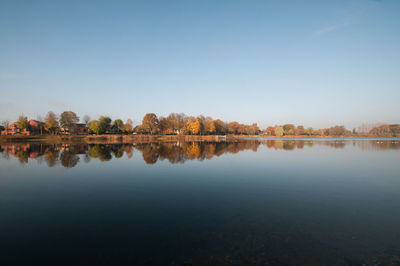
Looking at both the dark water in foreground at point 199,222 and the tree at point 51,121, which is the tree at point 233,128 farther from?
the dark water in foreground at point 199,222

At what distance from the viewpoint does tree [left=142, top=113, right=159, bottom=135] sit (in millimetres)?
112938

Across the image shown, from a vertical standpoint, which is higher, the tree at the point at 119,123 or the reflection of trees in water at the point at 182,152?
the tree at the point at 119,123

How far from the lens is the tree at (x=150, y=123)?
113 metres

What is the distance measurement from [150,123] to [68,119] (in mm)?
46044

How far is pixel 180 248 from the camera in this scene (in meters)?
6.43

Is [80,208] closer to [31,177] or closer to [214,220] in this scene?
[214,220]

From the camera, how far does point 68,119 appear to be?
10725 centimetres

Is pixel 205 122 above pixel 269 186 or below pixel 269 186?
above

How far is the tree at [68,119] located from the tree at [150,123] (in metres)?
40.5

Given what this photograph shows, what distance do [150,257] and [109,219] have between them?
395cm

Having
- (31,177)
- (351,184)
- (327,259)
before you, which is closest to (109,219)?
(327,259)

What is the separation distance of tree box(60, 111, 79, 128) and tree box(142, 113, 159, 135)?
40.5 metres

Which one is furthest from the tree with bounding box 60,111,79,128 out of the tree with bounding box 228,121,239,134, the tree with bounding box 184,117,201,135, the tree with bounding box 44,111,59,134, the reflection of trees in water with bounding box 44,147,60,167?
the tree with bounding box 228,121,239,134

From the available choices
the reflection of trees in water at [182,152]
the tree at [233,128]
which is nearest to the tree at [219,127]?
the tree at [233,128]
